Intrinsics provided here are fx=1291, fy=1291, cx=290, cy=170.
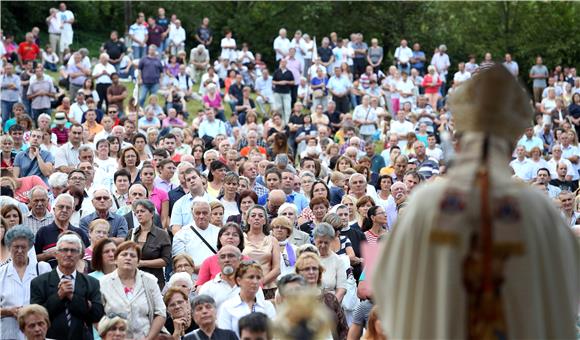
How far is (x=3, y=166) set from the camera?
16203 mm

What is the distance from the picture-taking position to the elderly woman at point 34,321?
8961mm

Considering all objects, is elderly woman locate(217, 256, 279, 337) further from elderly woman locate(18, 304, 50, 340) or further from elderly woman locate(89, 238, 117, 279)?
elderly woman locate(18, 304, 50, 340)

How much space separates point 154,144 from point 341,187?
4494 mm

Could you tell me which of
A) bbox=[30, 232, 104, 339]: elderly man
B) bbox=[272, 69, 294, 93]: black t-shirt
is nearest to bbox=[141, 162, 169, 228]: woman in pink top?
bbox=[30, 232, 104, 339]: elderly man

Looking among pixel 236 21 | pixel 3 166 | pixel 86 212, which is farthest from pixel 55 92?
pixel 236 21

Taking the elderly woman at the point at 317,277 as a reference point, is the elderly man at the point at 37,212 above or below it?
above

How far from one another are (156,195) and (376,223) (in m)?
2.61

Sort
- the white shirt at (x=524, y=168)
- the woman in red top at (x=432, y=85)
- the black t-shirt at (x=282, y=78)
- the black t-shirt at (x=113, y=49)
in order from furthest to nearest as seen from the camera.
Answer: the woman in red top at (x=432, y=85)
the black t-shirt at (x=113, y=49)
the black t-shirt at (x=282, y=78)
the white shirt at (x=524, y=168)

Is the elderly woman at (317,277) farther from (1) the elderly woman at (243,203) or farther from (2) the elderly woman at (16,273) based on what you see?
(1) the elderly woman at (243,203)

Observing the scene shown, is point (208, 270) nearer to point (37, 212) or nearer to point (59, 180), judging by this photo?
point (37, 212)

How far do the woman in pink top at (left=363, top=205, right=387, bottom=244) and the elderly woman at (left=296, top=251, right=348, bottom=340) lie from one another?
9.34 feet

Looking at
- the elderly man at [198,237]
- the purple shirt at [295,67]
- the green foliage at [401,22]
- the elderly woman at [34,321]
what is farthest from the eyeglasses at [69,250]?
the green foliage at [401,22]

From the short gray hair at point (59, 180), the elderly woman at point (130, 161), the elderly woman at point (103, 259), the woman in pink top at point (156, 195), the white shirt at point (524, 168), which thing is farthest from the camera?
the white shirt at point (524, 168)

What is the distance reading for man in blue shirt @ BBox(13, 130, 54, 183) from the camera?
16.3 meters
